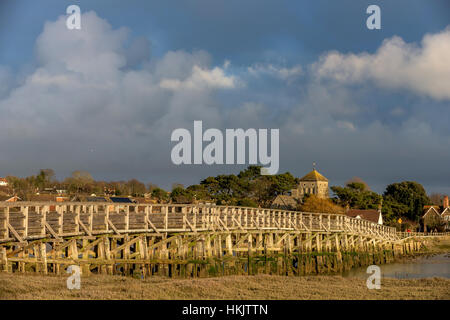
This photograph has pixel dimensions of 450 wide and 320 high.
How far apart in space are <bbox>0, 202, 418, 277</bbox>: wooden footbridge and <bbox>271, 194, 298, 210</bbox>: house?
54.3 m

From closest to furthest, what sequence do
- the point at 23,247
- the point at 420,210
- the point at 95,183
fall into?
1. the point at 23,247
2. the point at 420,210
3. the point at 95,183

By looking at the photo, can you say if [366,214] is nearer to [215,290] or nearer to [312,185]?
[312,185]

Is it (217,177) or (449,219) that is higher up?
(217,177)

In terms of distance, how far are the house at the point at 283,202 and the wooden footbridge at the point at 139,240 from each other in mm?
54317

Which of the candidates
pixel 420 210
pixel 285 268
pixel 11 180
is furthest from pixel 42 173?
pixel 285 268

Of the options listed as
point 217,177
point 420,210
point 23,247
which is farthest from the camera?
point 420,210

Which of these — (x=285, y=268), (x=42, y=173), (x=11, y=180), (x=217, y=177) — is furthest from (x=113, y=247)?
(x=42, y=173)

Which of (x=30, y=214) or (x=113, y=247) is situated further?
(x=113, y=247)

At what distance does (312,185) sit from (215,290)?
99786 mm

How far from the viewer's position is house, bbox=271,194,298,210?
10480 cm

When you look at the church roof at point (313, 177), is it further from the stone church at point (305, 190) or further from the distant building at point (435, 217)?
the distant building at point (435, 217)

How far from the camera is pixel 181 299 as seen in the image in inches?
675
